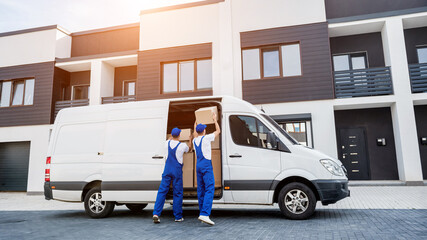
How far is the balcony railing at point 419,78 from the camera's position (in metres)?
12.1

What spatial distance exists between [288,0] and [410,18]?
16.3ft

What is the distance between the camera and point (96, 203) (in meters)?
6.95

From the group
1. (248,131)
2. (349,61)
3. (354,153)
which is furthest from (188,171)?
(349,61)

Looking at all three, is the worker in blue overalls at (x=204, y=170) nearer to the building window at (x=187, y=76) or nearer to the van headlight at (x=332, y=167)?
the van headlight at (x=332, y=167)

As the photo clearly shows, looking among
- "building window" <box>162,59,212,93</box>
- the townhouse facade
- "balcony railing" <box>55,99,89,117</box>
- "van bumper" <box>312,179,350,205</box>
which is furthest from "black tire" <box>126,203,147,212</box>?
"balcony railing" <box>55,99,89,117</box>

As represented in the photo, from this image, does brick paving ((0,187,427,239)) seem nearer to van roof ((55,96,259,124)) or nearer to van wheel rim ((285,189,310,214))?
van wheel rim ((285,189,310,214))

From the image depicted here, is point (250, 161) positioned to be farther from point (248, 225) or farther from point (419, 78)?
point (419, 78)

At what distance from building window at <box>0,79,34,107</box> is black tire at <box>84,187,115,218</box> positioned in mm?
11927

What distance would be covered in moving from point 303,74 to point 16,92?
49.3 feet

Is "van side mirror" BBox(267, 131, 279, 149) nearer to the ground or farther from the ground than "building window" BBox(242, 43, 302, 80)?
nearer to the ground

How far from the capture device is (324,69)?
12508mm

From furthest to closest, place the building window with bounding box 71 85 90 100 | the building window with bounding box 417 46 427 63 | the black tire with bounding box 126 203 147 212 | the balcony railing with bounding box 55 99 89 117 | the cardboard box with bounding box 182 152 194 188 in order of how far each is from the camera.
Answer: the building window with bounding box 71 85 90 100, the balcony railing with bounding box 55 99 89 117, the building window with bounding box 417 46 427 63, the black tire with bounding box 126 203 147 212, the cardboard box with bounding box 182 152 194 188

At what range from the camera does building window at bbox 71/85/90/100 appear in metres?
17.4

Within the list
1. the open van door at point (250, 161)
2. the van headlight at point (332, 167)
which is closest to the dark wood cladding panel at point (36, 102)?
the open van door at point (250, 161)
